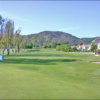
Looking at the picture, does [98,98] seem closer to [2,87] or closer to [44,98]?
[44,98]

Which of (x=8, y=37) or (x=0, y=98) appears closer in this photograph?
(x=0, y=98)

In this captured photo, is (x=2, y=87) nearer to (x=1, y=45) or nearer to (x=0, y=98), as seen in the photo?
(x=0, y=98)

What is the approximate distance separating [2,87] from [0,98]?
63.3 inches

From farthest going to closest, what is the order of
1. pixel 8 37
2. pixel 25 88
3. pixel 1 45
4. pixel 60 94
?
1. pixel 8 37
2. pixel 1 45
3. pixel 25 88
4. pixel 60 94

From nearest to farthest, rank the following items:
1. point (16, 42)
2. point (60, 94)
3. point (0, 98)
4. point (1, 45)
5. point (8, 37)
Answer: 1. point (0, 98)
2. point (60, 94)
3. point (1, 45)
4. point (8, 37)
5. point (16, 42)

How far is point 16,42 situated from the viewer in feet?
190

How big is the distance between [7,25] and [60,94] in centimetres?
4448

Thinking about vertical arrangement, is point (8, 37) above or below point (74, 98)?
above

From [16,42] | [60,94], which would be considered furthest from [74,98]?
[16,42]

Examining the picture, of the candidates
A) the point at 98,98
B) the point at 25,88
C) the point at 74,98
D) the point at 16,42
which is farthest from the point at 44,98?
the point at 16,42

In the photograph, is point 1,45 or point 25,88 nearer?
point 25,88

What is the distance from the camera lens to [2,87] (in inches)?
296

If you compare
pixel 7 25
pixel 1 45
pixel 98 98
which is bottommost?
pixel 98 98

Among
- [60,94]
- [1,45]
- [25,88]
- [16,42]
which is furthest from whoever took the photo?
[16,42]
